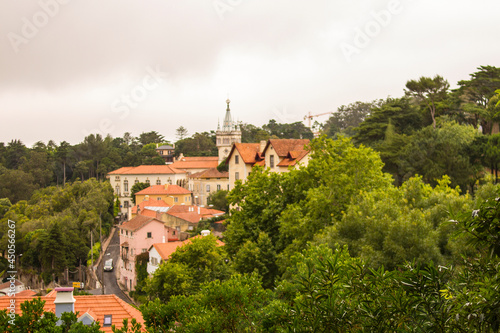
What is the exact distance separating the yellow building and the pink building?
30713 millimetres

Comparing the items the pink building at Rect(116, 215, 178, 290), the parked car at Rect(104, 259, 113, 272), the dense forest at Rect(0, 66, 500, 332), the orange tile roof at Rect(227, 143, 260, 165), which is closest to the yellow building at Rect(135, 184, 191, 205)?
the dense forest at Rect(0, 66, 500, 332)

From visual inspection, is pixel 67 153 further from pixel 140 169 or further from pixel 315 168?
pixel 315 168

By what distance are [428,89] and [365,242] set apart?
3466 cm

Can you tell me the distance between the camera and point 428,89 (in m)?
47.2

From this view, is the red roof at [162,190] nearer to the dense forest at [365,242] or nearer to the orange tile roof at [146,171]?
the orange tile roof at [146,171]

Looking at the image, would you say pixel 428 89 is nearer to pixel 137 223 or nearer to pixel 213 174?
pixel 137 223

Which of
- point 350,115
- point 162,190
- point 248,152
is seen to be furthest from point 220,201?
point 350,115

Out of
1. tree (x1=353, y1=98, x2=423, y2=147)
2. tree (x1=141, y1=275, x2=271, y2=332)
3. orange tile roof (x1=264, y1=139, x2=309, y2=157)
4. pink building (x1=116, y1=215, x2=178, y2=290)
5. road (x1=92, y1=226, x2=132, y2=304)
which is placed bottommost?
road (x1=92, y1=226, x2=132, y2=304)

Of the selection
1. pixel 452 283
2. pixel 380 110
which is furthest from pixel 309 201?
pixel 380 110

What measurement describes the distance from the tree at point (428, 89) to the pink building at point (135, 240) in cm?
2546

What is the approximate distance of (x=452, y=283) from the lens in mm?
6195

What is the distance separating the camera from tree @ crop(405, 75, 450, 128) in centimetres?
4678

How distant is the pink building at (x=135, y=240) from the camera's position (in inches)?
1634

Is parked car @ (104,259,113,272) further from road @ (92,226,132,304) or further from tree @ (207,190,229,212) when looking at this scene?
tree @ (207,190,229,212)
